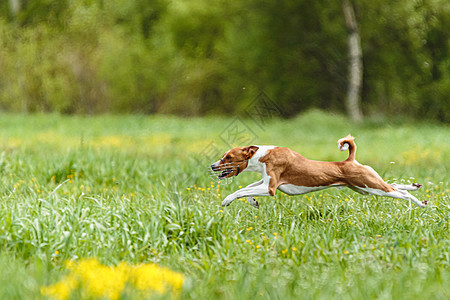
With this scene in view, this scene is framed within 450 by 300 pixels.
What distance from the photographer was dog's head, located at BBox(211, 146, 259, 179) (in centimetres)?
439

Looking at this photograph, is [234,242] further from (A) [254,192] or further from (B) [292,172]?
(B) [292,172]

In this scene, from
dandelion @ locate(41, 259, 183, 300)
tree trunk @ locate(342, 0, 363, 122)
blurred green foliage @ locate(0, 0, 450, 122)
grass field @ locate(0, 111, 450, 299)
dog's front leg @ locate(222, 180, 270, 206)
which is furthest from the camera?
blurred green foliage @ locate(0, 0, 450, 122)

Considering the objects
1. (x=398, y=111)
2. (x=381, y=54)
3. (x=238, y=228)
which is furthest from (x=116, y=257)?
(x=398, y=111)

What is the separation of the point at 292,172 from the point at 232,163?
20.4 inches

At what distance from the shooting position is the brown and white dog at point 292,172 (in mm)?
4414

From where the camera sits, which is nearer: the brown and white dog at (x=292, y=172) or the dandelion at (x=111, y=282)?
the dandelion at (x=111, y=282)

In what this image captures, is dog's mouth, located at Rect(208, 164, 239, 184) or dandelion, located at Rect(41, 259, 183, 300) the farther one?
dog's mouth, located at Rect(208, 164, 239, 184)

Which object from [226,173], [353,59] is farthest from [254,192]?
[353,59]

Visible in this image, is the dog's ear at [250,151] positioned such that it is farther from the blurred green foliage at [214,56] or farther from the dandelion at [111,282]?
the blurred green foliage at [214,56]

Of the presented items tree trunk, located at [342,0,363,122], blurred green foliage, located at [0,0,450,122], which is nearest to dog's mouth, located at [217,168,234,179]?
tree trunk, located at [342,0,363,122]

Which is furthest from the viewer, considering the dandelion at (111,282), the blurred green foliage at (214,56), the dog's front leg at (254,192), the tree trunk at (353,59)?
the blurred green foliage at (214,56)

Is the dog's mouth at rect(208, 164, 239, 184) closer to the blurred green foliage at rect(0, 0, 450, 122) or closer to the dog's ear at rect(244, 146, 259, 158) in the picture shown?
the dog's ear at rect(244, 146, 259, 158)

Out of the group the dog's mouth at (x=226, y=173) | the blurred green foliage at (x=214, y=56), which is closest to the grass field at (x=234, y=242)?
the dog's mouth at (x=226, y=173)

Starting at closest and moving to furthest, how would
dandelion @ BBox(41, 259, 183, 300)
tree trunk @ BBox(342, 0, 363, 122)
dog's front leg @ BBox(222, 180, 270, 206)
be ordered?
dandelion @ BBox(41, 259, 183, 300) → dog's front leg @ BBox(222, 180, 270, 206) → tree trunk @ BBox(342, 0, 363, 122)
